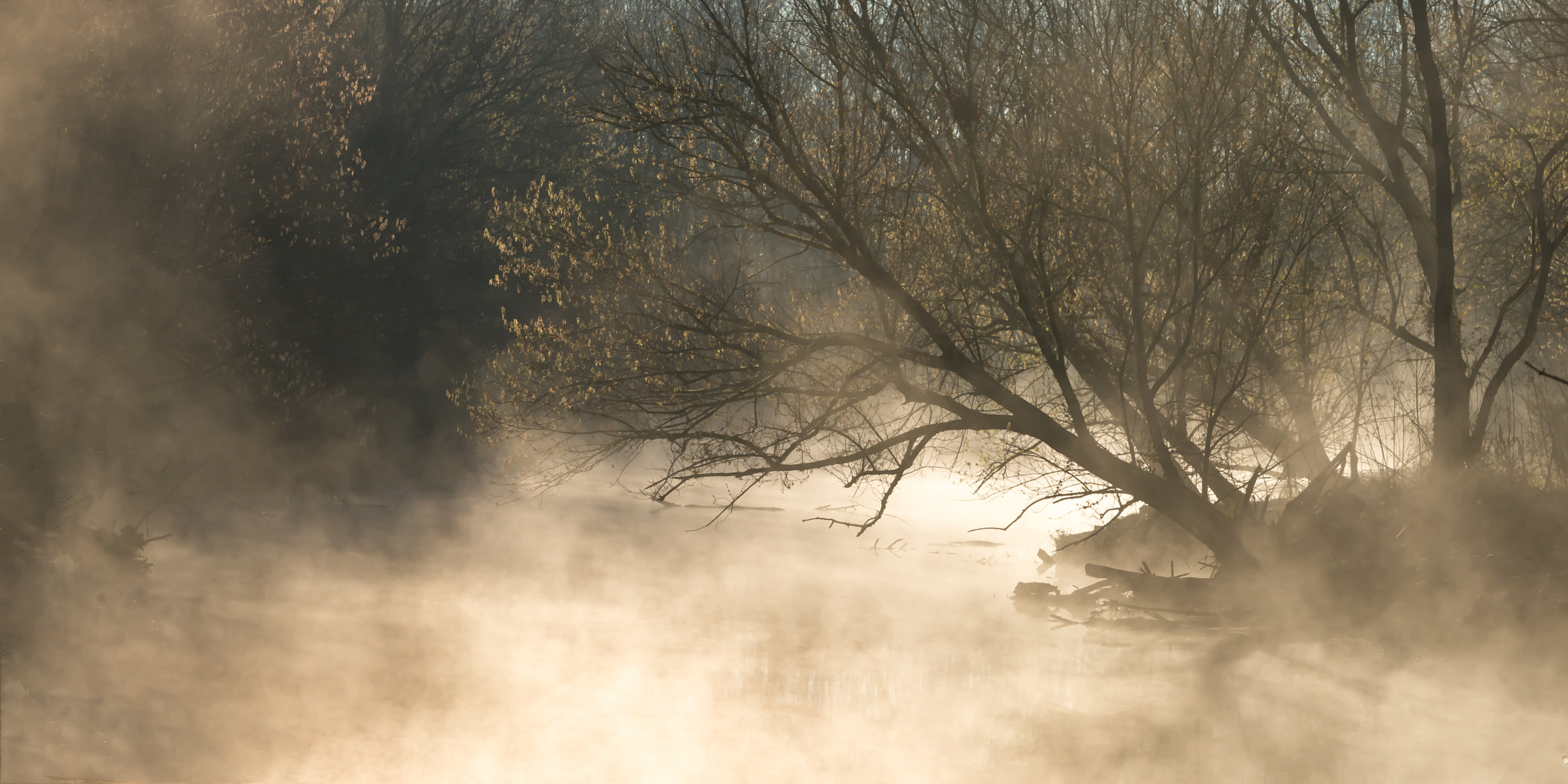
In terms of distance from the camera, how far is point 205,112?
34.3 feet

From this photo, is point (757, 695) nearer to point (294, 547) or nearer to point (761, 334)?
point (761, 334)

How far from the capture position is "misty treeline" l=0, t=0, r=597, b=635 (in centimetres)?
935

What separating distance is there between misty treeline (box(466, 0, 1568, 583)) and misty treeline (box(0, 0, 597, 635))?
2.87 m

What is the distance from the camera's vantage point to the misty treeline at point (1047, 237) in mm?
8398

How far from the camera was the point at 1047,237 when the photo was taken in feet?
27.7

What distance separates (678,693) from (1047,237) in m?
3.89

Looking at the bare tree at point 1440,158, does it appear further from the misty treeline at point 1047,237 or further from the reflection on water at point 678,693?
the reflection on water at point 678,693

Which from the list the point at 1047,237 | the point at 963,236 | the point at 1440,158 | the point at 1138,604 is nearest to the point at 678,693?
the point at 963,236

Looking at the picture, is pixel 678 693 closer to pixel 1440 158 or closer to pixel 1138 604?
pixel 1138 604

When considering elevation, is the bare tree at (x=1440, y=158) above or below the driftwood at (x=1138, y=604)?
above

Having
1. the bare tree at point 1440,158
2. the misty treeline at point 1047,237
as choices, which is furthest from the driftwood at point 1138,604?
the bare tree at point 1440,158

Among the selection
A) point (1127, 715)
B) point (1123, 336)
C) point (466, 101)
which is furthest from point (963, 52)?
point (466, 101)

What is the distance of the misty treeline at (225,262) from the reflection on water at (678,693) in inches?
52.6

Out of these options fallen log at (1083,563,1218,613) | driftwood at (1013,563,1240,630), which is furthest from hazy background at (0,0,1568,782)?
fallen log at (1083,563,1218,613)
